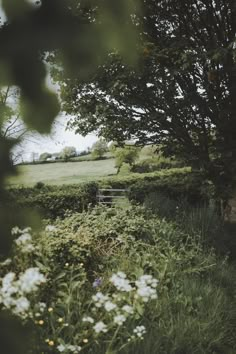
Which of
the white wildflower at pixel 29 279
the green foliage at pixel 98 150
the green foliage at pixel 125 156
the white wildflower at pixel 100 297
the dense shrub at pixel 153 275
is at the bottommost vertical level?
the dense shrub at pixel 153 275

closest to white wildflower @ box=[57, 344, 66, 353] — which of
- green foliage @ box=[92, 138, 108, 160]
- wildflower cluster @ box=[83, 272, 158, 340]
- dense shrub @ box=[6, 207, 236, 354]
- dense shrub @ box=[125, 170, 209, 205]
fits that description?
dense shrub @ box=[6, 207, 236, 354]

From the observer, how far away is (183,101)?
28.1 feet

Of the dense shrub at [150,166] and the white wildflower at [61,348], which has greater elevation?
the dense shrub at [150,166]

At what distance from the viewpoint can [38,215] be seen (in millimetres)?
600

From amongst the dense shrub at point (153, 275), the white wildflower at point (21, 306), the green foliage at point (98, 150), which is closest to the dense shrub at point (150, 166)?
the green foliage at point (98, 150)

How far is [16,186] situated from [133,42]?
0.25m

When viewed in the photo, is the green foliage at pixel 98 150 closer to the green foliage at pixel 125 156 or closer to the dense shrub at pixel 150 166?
the green foliage at pixel 125 156

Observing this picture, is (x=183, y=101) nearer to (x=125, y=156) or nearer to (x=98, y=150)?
(x=125, y=156)

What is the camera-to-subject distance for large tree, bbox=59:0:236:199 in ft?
28.2

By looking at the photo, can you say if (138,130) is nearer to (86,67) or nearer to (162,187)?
(162,187)

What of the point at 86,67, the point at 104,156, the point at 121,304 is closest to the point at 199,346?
the point at 121,304

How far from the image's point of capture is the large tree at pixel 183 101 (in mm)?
8602

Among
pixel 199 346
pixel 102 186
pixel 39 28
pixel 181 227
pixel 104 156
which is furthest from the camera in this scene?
pixel 104 156

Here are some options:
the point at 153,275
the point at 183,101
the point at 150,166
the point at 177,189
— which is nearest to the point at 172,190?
the point at 177,189
